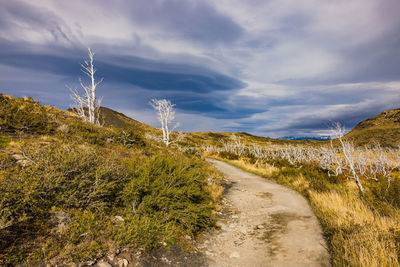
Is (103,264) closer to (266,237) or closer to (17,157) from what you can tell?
(266,237)

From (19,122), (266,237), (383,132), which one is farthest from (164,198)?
(383,132)

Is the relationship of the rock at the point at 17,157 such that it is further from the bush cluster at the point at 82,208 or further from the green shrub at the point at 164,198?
the green shrub at the point at 164,198

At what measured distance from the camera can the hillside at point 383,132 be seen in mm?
54562

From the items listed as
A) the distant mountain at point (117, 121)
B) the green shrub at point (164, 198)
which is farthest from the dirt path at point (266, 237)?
the distant mountain at point (117, 121)

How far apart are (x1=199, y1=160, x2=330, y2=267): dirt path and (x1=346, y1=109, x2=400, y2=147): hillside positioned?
193 ft

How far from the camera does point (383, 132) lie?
2562 inches

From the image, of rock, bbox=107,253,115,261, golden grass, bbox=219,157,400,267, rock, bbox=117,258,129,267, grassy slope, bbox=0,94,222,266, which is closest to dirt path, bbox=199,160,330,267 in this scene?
golden grass, bbox=219,157,400,267

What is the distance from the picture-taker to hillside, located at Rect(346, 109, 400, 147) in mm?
54562

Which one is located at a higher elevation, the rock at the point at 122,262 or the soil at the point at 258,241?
the rock at the point at 122,262

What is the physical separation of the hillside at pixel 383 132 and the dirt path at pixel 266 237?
58.9 m

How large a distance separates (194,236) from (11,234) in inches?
148

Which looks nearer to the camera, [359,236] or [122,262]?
[122,262]

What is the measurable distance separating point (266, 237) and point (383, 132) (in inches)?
3422

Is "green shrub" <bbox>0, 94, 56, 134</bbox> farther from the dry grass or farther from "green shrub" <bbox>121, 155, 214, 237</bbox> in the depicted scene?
the dry grass
